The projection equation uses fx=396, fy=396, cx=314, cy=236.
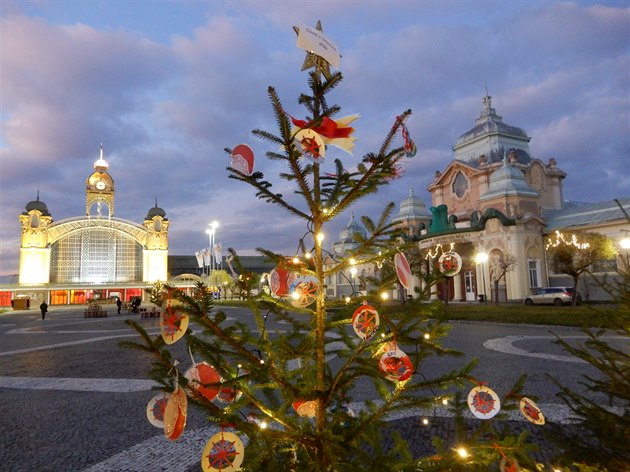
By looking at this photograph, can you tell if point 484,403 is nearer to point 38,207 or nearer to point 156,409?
point 156,409

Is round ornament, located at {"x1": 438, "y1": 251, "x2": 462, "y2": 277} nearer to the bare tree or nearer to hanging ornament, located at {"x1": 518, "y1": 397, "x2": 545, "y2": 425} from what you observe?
hanging ornament, located at {"x1": 518, "y1": 397, "x2": 545, "y2": 425}

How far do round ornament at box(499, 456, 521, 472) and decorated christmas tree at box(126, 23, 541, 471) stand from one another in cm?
2

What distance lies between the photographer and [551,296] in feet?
93.4

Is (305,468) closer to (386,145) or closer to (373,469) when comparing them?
(373,469)

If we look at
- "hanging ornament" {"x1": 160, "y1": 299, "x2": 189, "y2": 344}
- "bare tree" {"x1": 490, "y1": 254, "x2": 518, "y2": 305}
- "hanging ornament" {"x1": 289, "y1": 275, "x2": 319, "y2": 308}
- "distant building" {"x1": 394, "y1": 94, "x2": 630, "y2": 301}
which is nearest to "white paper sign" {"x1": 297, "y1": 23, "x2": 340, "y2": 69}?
"hanging ornament" {"x1": 289, "y1": 275, "x2": 319, "y2": 308}

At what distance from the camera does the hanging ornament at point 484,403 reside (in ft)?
10.3

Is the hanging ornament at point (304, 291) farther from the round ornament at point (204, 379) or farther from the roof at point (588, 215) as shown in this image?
the roof at point (588, 215)

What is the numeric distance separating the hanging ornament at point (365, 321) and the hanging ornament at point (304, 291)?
33cm

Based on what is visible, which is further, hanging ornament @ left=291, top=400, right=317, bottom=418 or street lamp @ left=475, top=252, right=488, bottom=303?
street lamp @ left=475, top=252, right=488, bottom=303

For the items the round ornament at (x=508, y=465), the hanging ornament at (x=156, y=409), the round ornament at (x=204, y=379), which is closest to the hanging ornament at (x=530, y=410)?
the round ornament at (x=508, y=465)

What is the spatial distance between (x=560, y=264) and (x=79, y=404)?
34.2 meters

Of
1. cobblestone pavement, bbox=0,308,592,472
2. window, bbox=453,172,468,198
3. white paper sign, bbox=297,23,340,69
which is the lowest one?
cobblestone pavement, bbox=0,308,592,472

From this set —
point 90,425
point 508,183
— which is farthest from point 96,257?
point 90,425

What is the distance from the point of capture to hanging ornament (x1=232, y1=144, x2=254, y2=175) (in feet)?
7.85
